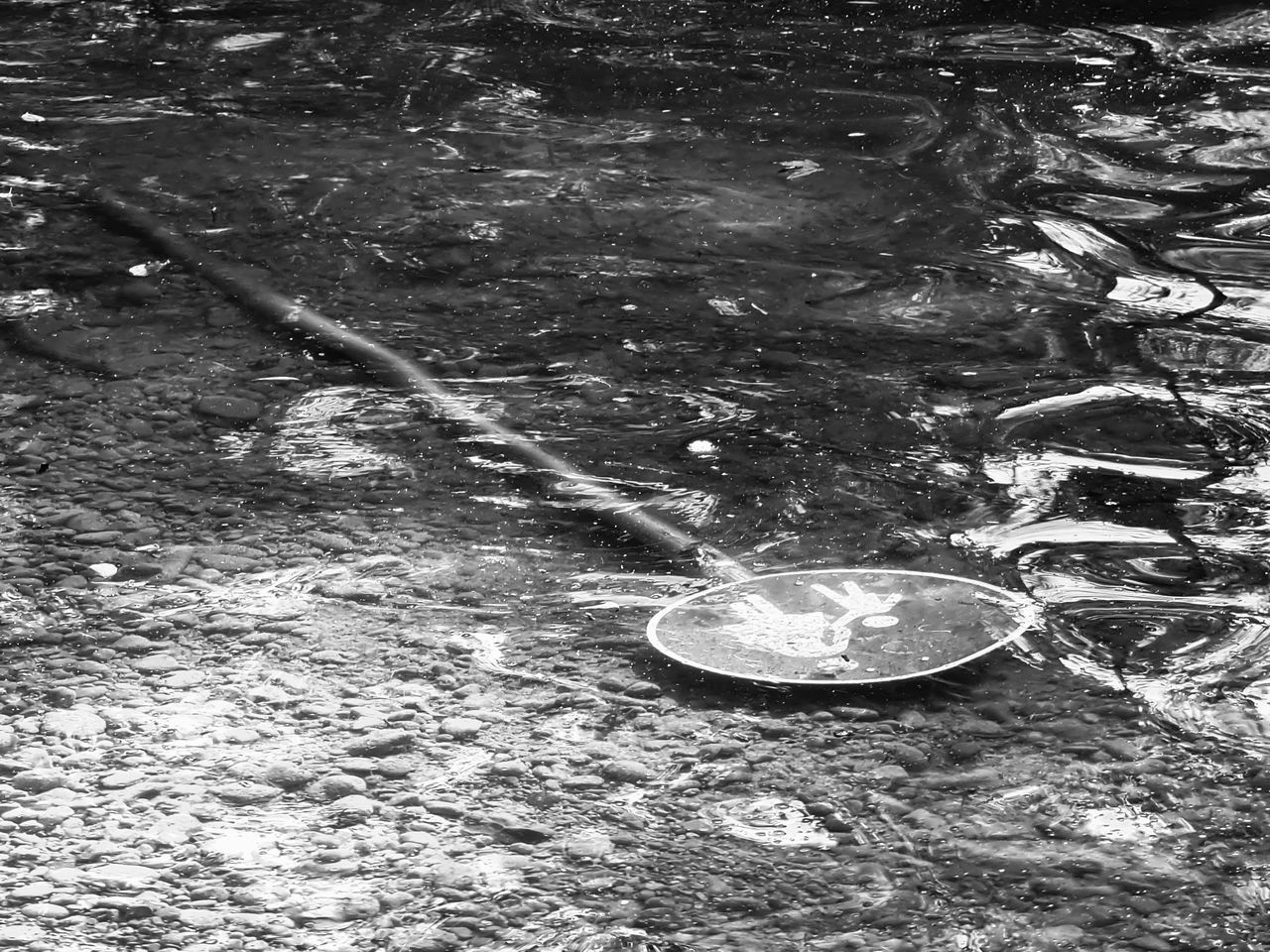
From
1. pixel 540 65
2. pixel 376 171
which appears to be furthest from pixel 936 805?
pixel 540 65

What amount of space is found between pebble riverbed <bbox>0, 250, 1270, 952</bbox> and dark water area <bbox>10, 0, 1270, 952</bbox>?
2 centimetres

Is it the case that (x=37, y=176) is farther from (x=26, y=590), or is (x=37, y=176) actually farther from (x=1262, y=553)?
(x=1262, y=553)

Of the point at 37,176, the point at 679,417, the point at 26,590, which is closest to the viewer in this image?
the point at 26,590

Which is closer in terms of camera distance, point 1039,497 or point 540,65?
point 1039,497

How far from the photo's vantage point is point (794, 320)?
5.05 m

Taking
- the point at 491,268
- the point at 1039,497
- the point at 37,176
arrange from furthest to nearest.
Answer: the point at 37,176 < the point at 491,268 < the point at 1039,497

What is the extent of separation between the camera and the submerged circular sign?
3160mm

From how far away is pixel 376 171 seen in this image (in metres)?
6.58

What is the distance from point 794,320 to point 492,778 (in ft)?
8.52

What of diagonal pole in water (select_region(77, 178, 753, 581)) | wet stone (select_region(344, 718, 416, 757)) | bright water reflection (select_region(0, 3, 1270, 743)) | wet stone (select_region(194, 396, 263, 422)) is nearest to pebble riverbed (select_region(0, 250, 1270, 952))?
wet stone (select_region(344, 718, 416, 757))

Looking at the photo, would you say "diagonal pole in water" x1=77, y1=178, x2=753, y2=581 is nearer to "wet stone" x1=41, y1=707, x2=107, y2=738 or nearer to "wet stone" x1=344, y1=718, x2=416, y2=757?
"wet stone" x1=344, y1=718, x2=416, y2=757

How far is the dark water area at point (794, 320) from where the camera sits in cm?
308

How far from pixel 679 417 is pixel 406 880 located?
81.7 inches

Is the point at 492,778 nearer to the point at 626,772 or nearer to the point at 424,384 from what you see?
the point at 626,772
